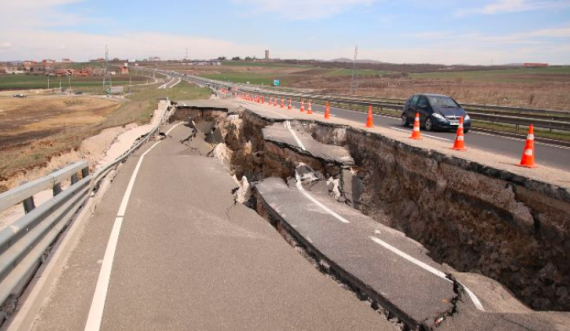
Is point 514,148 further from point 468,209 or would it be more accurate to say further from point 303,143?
point 468,209

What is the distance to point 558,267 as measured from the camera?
562cm

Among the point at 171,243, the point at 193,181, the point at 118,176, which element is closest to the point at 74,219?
the point at 171,243

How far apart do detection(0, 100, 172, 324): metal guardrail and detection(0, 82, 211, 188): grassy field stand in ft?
39.8

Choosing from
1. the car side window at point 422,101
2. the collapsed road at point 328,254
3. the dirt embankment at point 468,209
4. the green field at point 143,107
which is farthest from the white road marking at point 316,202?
the green field at point 143,107

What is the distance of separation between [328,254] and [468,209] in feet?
10.1

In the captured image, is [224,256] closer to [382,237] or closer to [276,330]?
[276,330]

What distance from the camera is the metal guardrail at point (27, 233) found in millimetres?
3854

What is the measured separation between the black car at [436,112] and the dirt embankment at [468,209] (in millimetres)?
5444

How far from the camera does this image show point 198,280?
509 centimetres

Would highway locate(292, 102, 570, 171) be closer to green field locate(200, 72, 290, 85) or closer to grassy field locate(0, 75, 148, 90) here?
green field locate(200, 72, 290, 85)

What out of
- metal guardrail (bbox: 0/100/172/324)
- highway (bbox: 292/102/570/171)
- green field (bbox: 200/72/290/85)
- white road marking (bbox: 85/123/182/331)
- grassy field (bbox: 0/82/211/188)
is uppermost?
green field (bbox: 200/72/290/85)

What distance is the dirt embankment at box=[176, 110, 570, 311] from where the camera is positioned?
5785mm

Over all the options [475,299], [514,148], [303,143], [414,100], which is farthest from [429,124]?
[475,299]

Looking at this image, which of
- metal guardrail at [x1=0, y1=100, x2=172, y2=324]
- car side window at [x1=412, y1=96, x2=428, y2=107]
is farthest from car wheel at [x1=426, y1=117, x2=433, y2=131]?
metal guardrail at [x1=0, y1=100, x2=172, y2=324]
